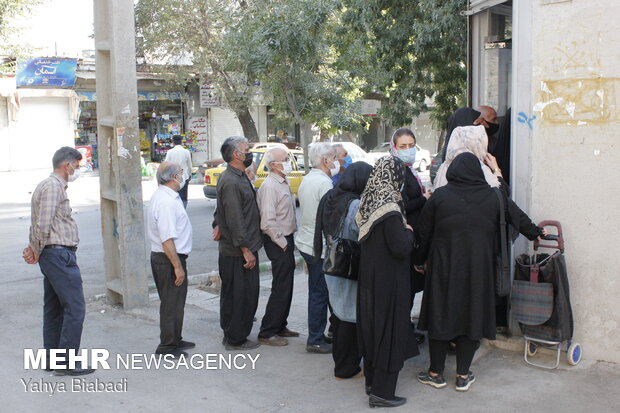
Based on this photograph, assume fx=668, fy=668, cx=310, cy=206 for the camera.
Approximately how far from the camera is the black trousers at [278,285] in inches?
239

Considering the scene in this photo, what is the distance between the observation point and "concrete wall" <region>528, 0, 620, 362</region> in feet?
16.2

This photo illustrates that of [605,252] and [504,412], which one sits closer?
[504,412]

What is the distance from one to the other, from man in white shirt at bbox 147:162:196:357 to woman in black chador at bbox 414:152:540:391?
2047 millimetres

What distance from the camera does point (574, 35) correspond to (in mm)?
5047

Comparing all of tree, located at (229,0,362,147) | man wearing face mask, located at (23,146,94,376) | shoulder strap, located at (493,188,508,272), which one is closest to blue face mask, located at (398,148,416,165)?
shoulder strap, located at (493,188,508,272)

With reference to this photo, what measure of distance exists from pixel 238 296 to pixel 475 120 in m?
2.67

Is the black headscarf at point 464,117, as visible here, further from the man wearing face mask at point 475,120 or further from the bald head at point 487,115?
the bald head at point 487,115

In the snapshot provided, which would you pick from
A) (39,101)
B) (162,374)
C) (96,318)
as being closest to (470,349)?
(162,374)

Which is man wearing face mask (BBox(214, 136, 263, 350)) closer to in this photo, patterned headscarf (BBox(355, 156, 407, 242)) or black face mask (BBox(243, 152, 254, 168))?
black face mask (BBox(243, 152, 254, 168))

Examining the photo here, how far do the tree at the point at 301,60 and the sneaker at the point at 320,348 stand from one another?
18.9 ft

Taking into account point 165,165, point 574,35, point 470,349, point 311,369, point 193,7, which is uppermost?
point 193,7

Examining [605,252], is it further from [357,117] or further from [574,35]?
[357,117]

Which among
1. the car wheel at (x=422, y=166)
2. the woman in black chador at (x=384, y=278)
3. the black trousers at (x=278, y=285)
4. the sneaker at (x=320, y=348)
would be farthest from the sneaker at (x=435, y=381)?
the car wheel at (x=422, y=166)

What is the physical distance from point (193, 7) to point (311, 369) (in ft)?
67.0
